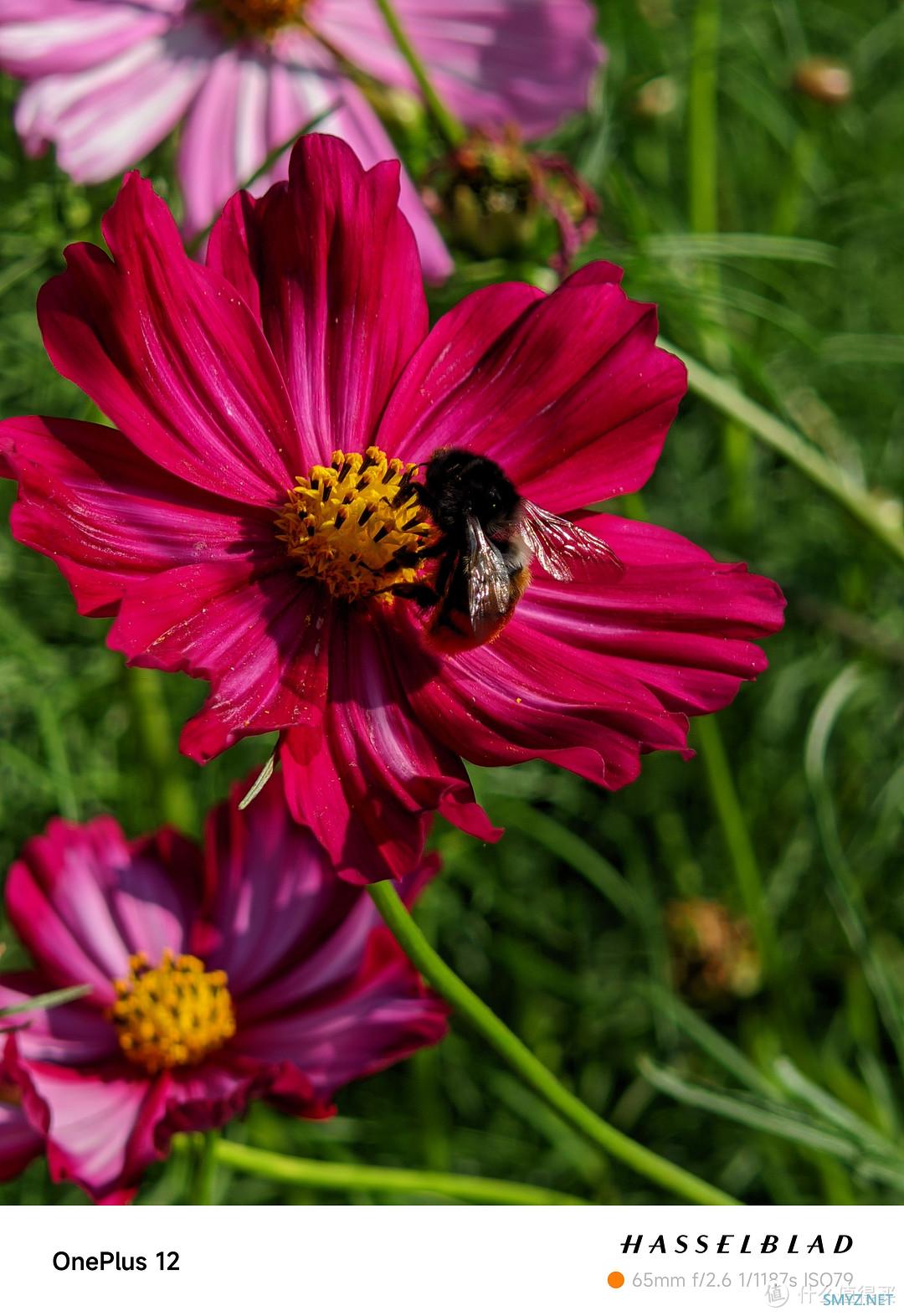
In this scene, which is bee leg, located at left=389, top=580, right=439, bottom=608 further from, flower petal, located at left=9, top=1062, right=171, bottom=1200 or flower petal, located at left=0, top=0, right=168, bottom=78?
flower petal, located at left=0, top=0, right=168, bottom=78

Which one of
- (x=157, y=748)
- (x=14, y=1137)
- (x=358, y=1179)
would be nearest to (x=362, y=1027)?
(x=358, y=1179)

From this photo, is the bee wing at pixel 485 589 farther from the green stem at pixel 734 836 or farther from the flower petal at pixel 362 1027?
the green stem at pixel 734 836

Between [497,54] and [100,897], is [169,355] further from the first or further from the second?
[497,54]

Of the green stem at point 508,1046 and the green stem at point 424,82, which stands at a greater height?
the green stem at point 424,82

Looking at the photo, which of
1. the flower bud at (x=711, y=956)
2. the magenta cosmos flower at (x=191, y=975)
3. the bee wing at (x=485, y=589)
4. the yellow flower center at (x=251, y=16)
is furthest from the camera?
the flower bud at (x=711, y=956)

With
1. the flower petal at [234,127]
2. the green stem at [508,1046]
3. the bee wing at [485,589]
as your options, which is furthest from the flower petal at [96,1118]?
the flower petal at [234,127]

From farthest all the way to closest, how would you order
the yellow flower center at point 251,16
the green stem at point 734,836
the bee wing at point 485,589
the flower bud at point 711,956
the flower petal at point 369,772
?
the flower bud at point 711,956
the green stem at point 734,836
the yellow flower center at point 251,16
the bee wing at point 485,589
the flower petal at point 369,772
